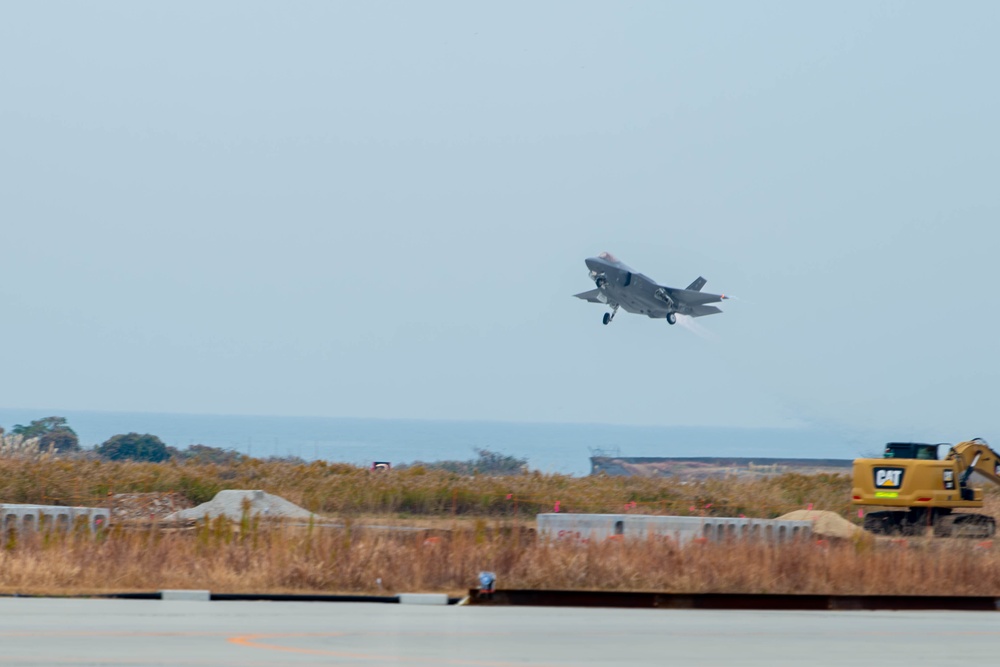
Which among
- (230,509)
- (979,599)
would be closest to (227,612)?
(979,599)

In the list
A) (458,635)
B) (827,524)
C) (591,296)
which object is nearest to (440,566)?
(458,635)

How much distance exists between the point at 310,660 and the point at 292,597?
222 inches

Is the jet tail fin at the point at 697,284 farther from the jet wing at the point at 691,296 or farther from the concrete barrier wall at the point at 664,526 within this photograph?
the concrete barrier wall at the point at 664,526

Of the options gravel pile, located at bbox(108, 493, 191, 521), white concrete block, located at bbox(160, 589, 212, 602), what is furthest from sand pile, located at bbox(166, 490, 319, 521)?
white concrete block, located at bbox(160, 589, 212, 602)

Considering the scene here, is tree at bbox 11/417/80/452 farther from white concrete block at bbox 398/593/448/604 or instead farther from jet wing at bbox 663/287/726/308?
white concrete block at bbox 398/593/448/604

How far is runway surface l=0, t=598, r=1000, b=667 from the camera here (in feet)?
32.2

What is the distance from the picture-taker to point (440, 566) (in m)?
16.7

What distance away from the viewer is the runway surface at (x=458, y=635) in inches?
386

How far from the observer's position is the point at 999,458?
1196 inches

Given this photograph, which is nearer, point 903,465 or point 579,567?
point 579,567

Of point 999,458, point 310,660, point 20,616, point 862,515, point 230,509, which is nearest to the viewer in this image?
A: point 310,660

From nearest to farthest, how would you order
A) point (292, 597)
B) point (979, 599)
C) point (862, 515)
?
point (292, 597) → point (979, 599) → point (862, 515)

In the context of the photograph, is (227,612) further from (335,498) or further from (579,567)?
(335,498)

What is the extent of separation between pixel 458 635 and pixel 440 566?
528 centimetres
